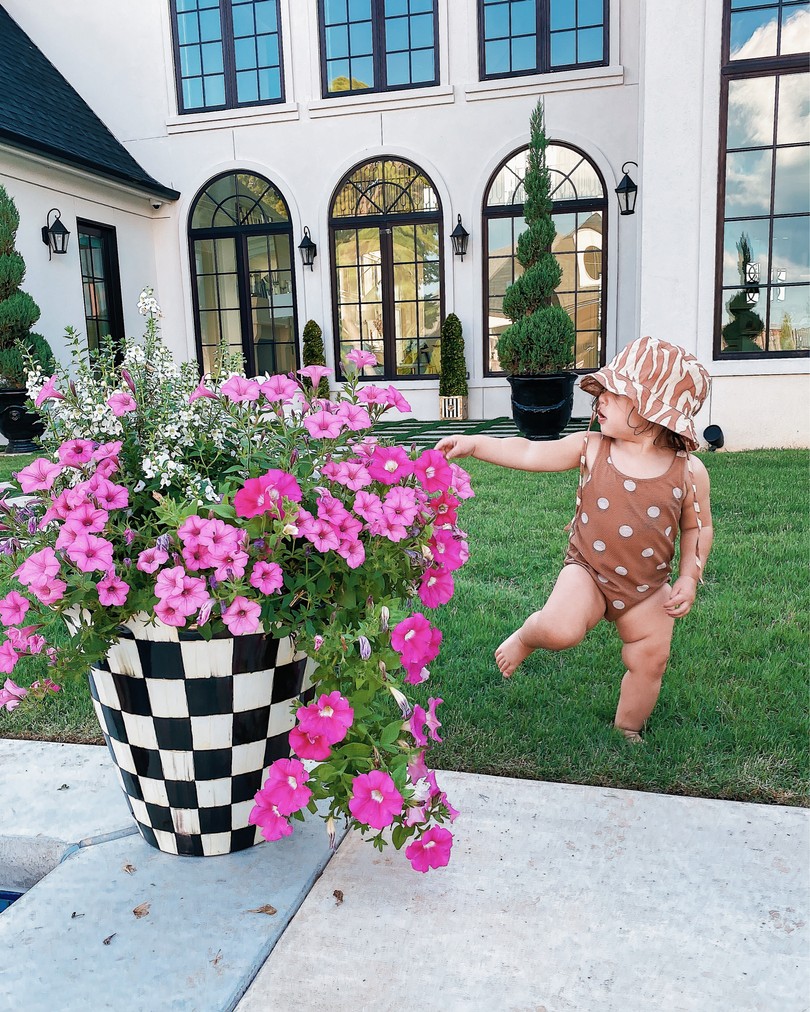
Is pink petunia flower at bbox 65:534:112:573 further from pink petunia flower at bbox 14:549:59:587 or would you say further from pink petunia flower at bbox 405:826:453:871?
pink petunia flower at bbox 405:826:453:871

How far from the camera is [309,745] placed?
1382mm

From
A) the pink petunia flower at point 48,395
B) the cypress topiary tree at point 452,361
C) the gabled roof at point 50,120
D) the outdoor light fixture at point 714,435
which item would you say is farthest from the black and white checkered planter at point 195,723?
the cypress topiary tree at point 452,361

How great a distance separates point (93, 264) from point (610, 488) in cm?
1004

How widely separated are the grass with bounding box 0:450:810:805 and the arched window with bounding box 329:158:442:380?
7.30 m

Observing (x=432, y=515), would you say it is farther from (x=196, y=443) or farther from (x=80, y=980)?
(x=80, y=980)

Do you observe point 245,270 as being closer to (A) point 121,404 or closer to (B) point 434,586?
(A) point 121,404

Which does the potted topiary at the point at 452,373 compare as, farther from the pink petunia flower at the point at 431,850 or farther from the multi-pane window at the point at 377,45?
the pink petunia flower at the point at 431,850

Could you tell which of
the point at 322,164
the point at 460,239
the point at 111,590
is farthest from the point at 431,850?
the point at 322,164

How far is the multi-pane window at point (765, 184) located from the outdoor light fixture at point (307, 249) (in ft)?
18.4

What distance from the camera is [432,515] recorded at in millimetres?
1603

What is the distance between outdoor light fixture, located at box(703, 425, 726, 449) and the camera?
6.93 metres

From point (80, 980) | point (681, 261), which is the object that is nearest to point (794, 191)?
point (681, 261)

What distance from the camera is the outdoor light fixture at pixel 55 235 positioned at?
366 inches

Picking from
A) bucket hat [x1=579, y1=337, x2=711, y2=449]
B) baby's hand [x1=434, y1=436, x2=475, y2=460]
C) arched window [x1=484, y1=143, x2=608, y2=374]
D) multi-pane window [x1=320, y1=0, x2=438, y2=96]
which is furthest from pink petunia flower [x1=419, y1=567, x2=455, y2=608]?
multi-pane window [x1=320, y1=0, x2=438, y2=96]
